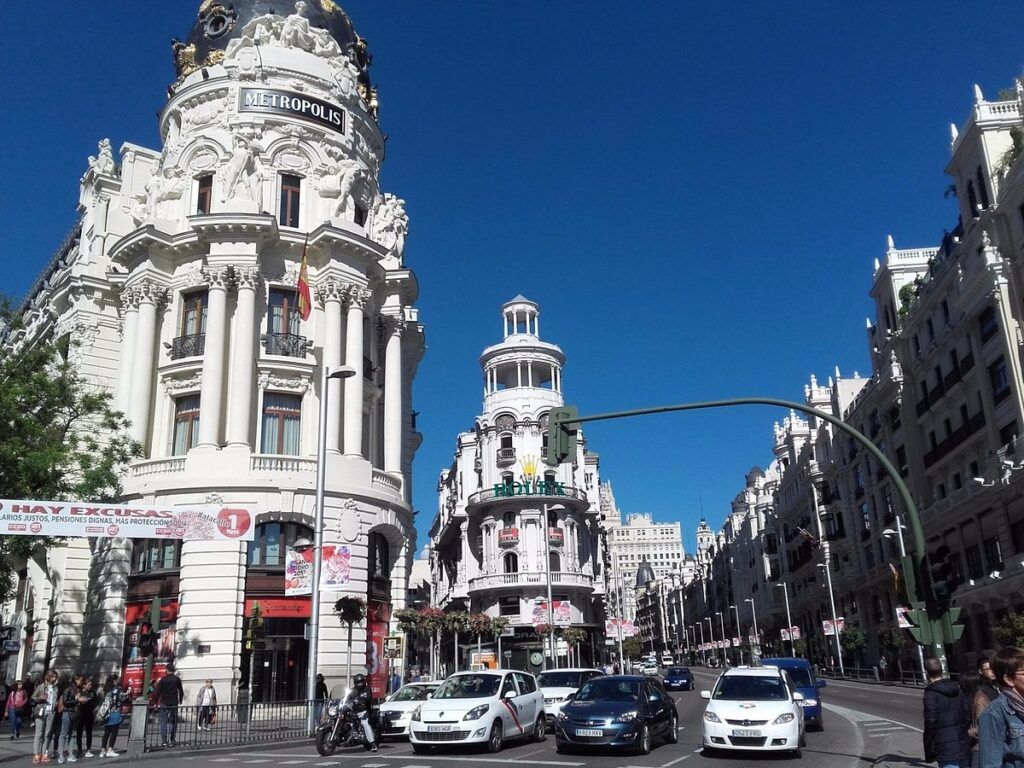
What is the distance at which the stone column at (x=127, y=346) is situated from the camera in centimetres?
3559

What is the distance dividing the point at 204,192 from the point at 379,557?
705 inches

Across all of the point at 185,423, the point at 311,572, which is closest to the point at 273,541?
the point at 311,572

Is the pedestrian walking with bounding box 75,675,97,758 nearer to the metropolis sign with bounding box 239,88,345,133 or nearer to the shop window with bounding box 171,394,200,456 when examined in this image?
the shop window with bounding box 171,394,200,456

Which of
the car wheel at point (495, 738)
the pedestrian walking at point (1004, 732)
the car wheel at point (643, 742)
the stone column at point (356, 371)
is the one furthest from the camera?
the stone column at point (356, 371)

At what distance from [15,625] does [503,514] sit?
4175cm

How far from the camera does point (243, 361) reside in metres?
33.9

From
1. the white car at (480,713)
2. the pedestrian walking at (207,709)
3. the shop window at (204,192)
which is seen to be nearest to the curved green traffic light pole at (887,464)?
the white car at (480,713)

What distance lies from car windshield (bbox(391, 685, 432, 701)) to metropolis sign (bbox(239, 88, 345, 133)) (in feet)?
85.3

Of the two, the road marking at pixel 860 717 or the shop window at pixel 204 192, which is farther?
the shop window at pixel 204 192

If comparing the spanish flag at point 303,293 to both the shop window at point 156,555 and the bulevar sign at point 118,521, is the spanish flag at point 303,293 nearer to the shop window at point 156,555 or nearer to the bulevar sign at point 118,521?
the bulevar sign at point 118,521

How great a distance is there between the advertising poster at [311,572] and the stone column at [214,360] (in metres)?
7.63

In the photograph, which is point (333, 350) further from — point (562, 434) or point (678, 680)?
point (678, 680)

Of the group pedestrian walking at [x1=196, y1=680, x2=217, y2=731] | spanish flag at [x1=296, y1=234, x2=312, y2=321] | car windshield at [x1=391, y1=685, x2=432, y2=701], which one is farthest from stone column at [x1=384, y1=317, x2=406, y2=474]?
car windshield at [x1=391, y1=685, x2=432, y2=701]

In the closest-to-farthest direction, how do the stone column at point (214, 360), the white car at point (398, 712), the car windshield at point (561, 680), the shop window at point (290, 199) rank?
the white car at point (398, 712) → the car windshield at point (561, 680) → the stone column at point (214, 360) → the shop window at point (290, 199)
